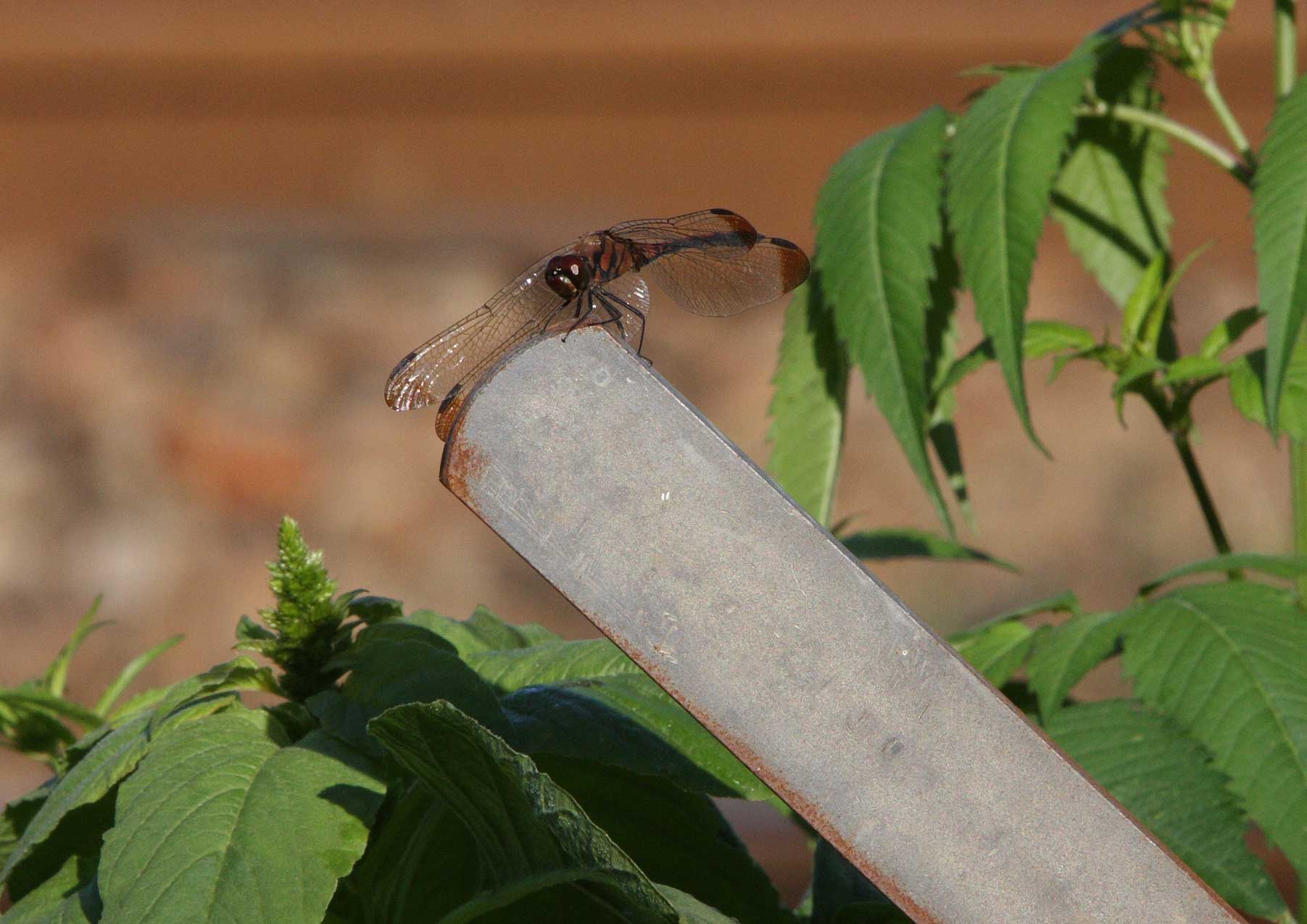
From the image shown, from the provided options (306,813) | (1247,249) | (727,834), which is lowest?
(1247,249)

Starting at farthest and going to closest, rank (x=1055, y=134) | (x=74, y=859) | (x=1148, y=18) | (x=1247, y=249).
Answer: (x=1247, y=249)
(x=1148, y=18)
(x=1055, y=134)
(x=74, y=859)

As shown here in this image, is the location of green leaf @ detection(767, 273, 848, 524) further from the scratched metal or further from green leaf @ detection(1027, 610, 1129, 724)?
the scratched metal

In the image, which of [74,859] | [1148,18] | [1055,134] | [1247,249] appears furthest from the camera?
[1247,249]

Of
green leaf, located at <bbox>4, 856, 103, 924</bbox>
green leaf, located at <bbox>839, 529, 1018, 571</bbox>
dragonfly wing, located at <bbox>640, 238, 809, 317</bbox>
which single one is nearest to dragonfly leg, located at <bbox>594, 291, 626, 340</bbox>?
dragonfly wing, located at <bbox>640, 238, 809, 317</bbox>

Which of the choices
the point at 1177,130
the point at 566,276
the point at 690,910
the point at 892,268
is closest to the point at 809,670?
the point at 690,910

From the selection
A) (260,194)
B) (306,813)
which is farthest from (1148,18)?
(260,194)

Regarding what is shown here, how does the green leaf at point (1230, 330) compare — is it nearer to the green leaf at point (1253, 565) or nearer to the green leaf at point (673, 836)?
the green leaf at point (1253, 565)

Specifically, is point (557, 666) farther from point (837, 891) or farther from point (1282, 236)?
point (1282, 236)

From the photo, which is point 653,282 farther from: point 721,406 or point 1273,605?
point 721,406
